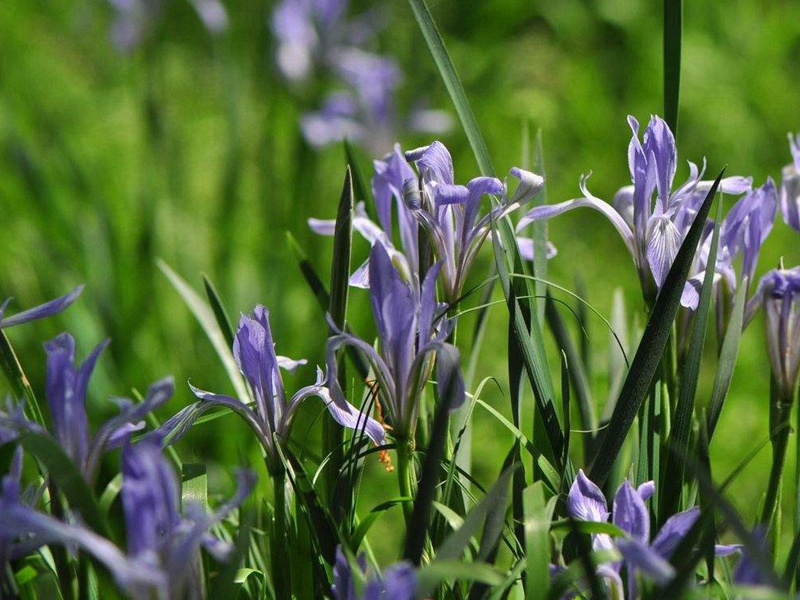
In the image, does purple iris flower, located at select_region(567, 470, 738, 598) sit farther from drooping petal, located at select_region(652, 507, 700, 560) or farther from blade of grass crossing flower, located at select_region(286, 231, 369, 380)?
blade of grass crossing flower, located at select_region(286, 231, 369, 380)

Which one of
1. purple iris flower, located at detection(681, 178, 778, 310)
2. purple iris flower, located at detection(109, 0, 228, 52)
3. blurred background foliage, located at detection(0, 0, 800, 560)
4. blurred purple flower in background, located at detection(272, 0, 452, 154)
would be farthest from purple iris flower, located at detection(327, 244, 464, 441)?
purple iris flower, located at detection(109, 0, 228, 52)

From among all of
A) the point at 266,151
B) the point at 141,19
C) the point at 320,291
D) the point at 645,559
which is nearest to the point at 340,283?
the point at 320,291

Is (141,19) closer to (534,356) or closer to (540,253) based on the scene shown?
(540,253)

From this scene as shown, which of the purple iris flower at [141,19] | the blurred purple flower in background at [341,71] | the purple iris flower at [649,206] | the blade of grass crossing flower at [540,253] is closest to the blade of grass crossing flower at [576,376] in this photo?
the blade of grass crossing flower at [540,253]

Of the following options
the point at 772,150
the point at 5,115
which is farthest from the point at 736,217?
the point at 5,115

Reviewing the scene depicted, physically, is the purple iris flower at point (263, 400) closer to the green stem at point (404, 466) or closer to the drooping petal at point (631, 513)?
the green stem at point (404, 466)

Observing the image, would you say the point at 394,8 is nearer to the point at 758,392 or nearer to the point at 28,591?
the point at 758,392
